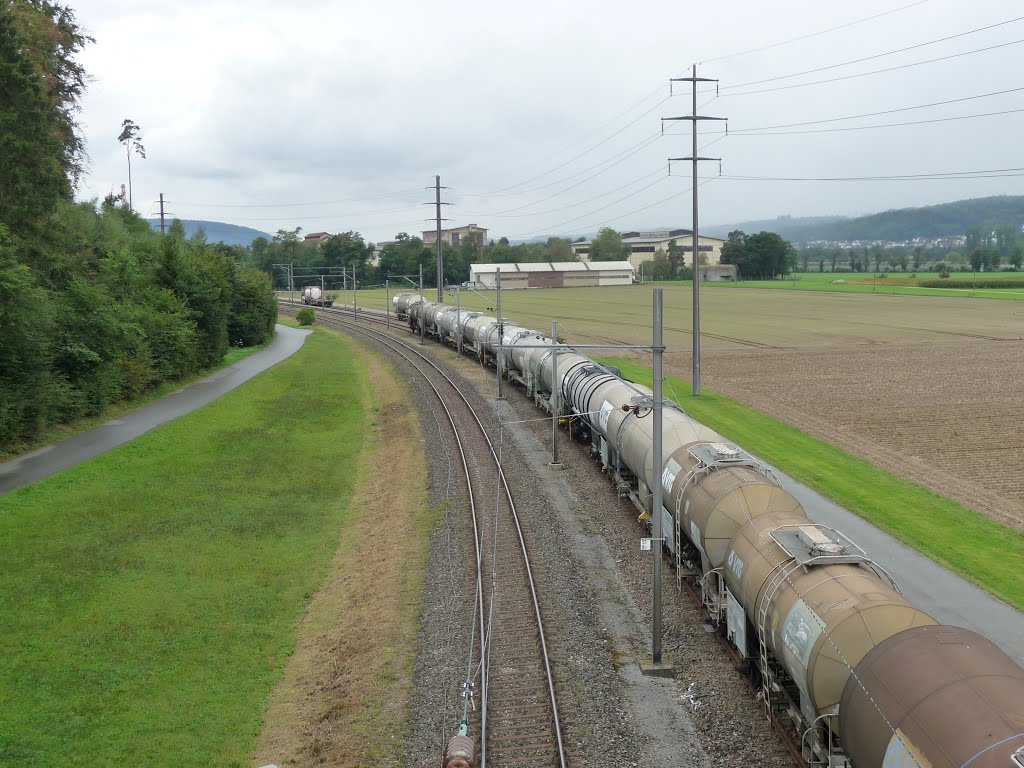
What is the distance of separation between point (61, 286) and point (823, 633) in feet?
136

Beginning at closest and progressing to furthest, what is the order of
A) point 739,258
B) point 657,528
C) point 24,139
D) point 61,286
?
point 657,528 → point 24,139 → point 61,286 → point 739,258

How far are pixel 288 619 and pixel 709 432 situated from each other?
472 inches

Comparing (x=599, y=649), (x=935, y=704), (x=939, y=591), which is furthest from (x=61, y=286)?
(x=935, y=704)

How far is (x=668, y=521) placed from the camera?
68.0 feet

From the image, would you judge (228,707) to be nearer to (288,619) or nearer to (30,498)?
(288,619)

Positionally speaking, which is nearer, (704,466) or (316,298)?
(704,466)

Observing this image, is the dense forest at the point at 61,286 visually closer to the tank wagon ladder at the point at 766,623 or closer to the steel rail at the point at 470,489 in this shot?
the steel rail at the point at 470,489

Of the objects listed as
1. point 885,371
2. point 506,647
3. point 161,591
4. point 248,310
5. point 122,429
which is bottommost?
point 161,591

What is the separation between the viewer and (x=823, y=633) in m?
11.9

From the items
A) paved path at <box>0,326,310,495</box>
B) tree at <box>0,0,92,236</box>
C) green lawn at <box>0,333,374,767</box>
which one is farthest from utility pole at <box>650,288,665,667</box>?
tree at <box>0,0,92,236</box>

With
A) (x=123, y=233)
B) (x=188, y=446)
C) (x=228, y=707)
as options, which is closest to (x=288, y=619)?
(x=228, y=707)

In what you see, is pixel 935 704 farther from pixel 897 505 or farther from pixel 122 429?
pixel 122 429

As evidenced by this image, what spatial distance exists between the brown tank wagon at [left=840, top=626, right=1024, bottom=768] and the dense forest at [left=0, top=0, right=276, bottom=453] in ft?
104

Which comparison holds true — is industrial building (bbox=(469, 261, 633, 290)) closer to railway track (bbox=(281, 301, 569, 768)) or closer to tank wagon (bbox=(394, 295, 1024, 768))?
railway track (bbox=(281, 301, 569, 768))
